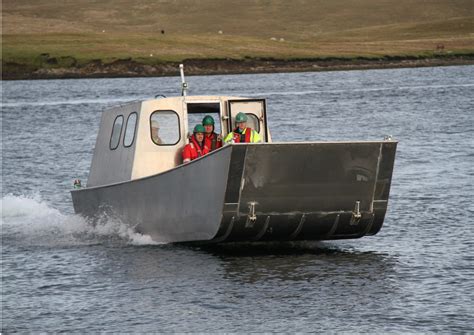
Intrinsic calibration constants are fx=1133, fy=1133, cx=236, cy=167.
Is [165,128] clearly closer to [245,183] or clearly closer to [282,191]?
[245,183]

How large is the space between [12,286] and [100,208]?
4594 millimetres

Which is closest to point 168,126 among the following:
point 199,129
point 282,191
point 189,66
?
point 199,129

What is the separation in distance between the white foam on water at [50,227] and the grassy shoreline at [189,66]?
267 feet

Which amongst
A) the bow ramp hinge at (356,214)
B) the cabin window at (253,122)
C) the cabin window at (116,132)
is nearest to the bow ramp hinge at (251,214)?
the bow ramp hinge at (356,214)

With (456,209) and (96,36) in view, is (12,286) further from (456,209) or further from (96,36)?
(96,36)

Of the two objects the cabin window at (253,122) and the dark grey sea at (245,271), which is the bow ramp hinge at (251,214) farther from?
the cabin window at (253,122)

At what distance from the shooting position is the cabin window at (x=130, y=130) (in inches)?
916

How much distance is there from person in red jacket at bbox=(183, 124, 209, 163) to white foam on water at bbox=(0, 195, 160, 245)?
86.9 inches

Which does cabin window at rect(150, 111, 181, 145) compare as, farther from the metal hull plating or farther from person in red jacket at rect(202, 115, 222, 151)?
the metal hull plating

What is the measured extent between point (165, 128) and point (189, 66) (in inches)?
3598

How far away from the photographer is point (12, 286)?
66.4ft

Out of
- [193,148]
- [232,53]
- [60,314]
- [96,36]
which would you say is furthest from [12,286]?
[96,36]

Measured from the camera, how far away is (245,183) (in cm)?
2038

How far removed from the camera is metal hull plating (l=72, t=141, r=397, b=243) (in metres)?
20.3
